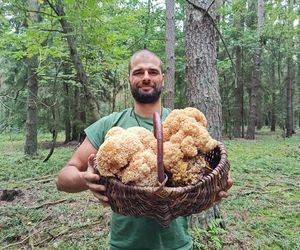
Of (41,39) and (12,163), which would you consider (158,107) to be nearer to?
(41,39)

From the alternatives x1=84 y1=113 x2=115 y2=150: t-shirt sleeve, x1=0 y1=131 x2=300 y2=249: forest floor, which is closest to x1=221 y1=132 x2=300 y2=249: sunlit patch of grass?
x1=0 y1=131 x2=300 y2=249: forest floor

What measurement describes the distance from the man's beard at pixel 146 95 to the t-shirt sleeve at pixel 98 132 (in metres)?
0.26

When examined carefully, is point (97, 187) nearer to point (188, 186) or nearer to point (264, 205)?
point (188, 186)

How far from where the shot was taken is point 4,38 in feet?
23.3

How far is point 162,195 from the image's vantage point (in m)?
1.32

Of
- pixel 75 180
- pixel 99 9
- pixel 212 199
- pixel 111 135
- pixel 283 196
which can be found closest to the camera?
pixel 212 199

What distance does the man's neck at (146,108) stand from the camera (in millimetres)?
2262

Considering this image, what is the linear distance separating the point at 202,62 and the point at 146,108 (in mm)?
1759

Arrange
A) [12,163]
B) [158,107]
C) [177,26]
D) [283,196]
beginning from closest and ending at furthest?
1. [158,107]
2. [283,196]
3. [12,163]
4. [177,26]

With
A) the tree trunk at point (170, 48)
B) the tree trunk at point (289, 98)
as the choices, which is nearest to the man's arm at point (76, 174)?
the tree trunk at point (170, 48)

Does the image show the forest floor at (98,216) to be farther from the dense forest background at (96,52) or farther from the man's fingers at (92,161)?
the man's fingers at (92,161)

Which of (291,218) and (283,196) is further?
(283,196)

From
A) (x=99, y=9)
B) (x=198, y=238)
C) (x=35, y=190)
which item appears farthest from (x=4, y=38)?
(x=198, y=238)

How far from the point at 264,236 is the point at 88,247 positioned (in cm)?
235
